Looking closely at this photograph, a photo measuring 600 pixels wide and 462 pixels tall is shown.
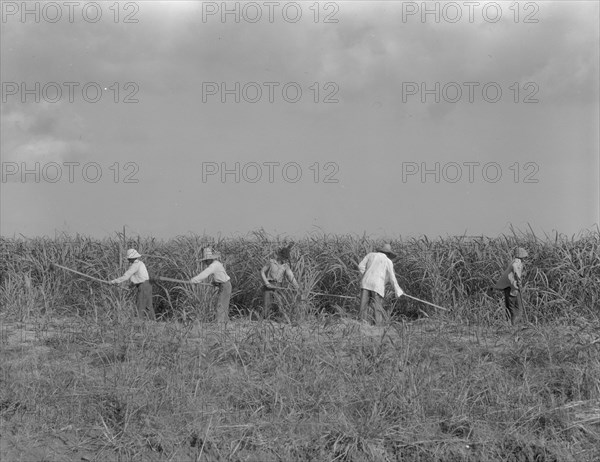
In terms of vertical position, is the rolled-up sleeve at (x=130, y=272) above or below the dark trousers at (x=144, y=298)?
above

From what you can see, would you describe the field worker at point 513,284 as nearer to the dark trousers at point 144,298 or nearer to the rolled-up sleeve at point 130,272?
the dark trousers at point 144,298

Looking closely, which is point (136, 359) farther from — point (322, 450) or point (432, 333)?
point (432, 333)

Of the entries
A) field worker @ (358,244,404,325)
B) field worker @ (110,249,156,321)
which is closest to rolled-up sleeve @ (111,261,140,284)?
field worker @ (110,249,156,321)

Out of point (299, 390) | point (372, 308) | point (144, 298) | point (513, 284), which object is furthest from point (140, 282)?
point (299, 390)

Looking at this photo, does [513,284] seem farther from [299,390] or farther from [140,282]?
[299,390]

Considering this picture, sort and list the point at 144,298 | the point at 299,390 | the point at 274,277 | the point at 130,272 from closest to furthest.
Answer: the point at 299,390 → the point at 130,272 → the point at 144,298 → the point at 274,277

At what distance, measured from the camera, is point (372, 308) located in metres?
12.1

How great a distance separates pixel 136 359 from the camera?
746cm

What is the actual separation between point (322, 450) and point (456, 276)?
28.3 ft

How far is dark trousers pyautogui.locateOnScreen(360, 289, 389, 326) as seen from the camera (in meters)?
11.3

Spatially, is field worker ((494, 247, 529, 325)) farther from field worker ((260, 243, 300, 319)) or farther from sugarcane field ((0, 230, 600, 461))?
field worker ((260, 243, 300, 319))

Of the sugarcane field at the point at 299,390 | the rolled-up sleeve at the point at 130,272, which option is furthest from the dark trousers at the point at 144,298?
the sugarcane field at the point at 299,390

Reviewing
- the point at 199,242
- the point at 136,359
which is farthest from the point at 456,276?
the point at 136,359

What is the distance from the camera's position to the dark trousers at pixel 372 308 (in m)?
11.3
